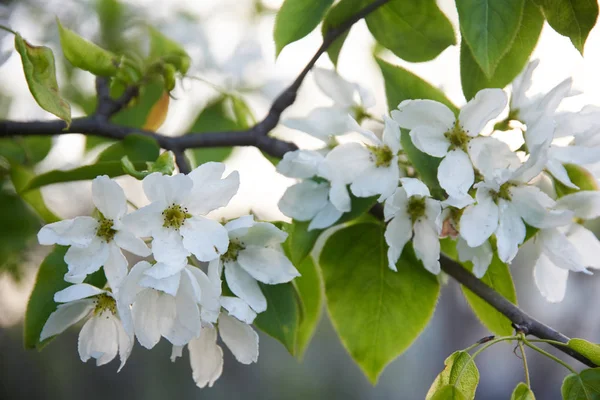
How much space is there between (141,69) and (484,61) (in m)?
0.25

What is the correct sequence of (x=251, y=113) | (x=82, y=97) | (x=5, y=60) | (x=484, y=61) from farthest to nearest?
(x=82, y=97) → (x=251, y=113) → (x=5, y=60) → (x=484, y=61)

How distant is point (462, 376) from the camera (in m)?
0.30

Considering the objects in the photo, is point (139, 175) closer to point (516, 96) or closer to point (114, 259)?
point (114, 259)

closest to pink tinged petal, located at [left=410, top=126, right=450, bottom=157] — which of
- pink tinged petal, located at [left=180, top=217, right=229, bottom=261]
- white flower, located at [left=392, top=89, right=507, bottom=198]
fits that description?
white flower, located at [left=392, top=89, right=507, bottom=198]

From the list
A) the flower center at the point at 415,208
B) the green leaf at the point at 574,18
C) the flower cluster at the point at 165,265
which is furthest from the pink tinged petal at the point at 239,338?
the green leaf at the point at 574,18

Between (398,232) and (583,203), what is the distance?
104mm

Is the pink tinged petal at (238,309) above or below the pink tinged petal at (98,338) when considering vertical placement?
below

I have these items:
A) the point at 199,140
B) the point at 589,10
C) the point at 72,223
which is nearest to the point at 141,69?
the point at 199,140

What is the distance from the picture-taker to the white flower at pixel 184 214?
0.29 metres

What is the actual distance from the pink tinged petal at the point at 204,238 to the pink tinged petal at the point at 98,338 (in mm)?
76

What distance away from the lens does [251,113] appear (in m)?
0.52

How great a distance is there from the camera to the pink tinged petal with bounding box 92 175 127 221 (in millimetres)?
302

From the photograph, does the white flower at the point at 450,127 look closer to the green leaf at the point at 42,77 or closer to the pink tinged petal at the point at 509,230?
the pink tinged petal at the point at 509,230

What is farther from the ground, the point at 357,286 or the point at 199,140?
the point at 199,140
